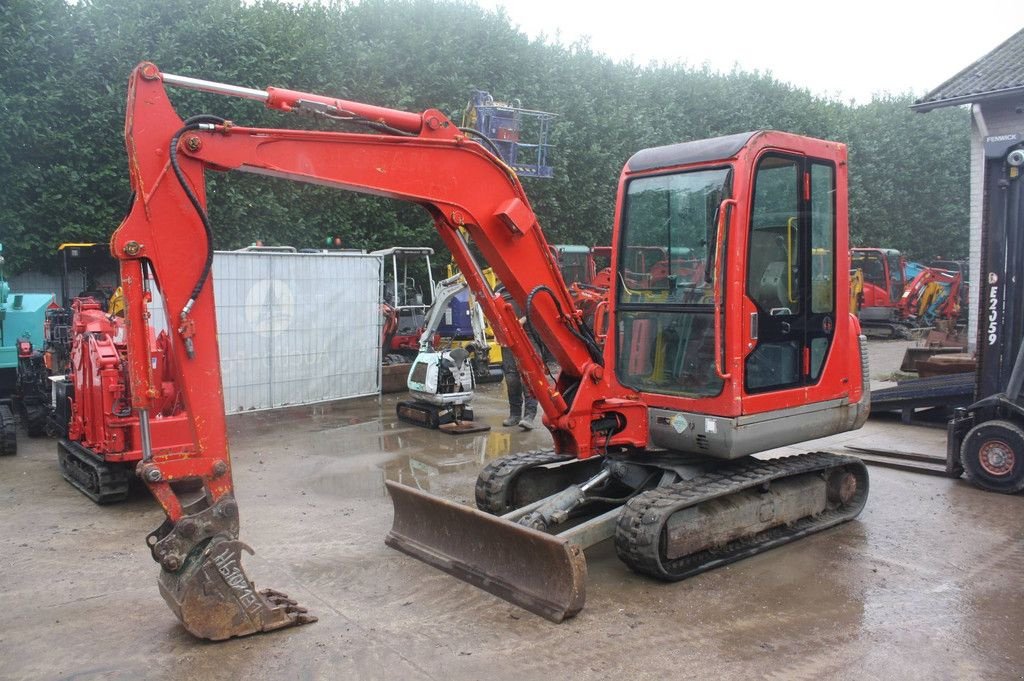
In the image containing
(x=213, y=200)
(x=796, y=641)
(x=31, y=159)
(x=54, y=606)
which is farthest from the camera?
(x=213, y=200)

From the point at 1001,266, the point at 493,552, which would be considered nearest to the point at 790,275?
the point at 493,552

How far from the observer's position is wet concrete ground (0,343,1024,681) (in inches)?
157

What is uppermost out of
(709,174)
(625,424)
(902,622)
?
(709,174)

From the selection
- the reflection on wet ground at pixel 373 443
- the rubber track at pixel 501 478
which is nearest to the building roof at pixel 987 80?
the reflection on wet ground at pixel 373 443

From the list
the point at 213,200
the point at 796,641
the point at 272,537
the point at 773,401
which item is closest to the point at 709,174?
the point at 773,401

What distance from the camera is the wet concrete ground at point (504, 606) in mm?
3996

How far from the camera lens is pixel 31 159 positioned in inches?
511

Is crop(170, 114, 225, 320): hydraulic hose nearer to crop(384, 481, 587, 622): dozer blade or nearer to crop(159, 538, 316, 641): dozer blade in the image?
crop(159, 538, 316, 641): dozer blade

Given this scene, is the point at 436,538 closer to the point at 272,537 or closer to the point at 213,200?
the point at 272,537

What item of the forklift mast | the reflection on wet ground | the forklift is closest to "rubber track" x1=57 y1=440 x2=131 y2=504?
the reflection on wet ground

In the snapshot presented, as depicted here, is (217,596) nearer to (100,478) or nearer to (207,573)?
→ (207,573)

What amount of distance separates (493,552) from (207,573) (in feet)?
5.18

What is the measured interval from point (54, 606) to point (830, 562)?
181 inches

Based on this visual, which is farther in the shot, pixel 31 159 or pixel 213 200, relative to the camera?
pixel 213 200
